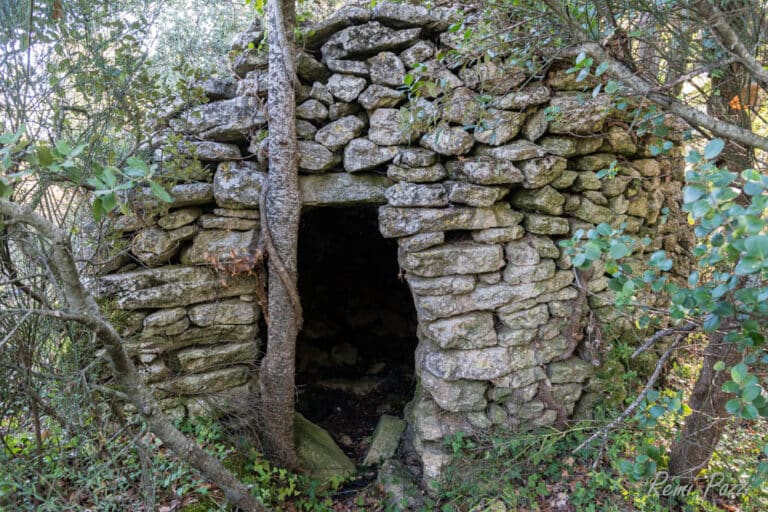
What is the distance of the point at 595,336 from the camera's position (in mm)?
3158

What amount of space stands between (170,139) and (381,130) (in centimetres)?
133

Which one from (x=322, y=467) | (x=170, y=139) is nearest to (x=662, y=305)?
(x=322, y=467)

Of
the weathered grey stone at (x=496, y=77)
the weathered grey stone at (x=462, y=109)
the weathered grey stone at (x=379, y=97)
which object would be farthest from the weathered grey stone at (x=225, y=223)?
the weathered grey stone at (x=496, y=77)

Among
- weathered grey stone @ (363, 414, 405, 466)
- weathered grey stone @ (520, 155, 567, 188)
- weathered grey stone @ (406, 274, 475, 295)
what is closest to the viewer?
weathered grey stone @ (520, 155, 567, 188)

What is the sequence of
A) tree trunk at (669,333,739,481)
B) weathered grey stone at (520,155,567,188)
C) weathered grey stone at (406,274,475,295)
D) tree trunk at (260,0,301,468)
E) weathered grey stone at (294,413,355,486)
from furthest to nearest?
1. weathered grey stone at (294,413,355,486)
2. weathered grey stone at (406,274,475,295)
3. weathered grey stone at (520,155,567,188)
4. tree trunk at (260,0,301,468)
5. tree trunk at (669,333,739,481)

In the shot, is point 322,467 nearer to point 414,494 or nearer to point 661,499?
point 414,494

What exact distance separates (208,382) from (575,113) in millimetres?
2988

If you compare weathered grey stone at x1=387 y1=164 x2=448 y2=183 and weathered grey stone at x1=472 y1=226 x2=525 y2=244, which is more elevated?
weathered grey stone at x1=387 y1=164 x2=448 y2=183

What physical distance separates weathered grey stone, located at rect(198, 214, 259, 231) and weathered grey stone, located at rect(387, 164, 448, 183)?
40.4 inches

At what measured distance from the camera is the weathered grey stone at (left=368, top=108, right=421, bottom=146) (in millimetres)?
2902

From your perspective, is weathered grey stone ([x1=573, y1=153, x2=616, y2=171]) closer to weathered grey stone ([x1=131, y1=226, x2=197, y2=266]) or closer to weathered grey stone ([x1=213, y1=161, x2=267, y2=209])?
A: weathered grey stone ([x1=213, y1=161, x2=267, y2=209])

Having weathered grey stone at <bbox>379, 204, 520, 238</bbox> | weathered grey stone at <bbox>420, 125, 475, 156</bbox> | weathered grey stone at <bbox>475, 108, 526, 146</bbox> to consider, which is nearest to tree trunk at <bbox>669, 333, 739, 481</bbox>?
weathered grey stone at <bbox>379, 204, 520, 238</bbox>

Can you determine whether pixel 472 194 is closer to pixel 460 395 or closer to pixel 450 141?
pixel 450 141

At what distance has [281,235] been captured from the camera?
Answer: 2.86 metres
